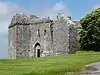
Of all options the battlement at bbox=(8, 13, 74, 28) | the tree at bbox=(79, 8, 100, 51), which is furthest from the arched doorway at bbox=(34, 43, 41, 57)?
the tree at bbox=(79, 8, 100, 51)

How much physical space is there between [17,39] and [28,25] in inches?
161

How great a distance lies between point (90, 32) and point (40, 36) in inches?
505

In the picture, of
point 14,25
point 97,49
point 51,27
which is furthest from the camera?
point 14,25

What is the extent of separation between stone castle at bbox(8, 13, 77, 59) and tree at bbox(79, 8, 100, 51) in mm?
2916

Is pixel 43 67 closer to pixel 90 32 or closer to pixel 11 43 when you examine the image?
pixel 90 32

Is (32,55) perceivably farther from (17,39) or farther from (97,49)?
(97,49)

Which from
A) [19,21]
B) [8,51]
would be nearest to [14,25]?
[19,21]

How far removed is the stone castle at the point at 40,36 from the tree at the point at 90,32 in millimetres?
2916

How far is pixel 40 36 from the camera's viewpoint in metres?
82.2

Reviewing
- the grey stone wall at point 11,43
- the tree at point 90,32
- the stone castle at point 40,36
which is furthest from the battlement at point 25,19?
the tree at point 90,32

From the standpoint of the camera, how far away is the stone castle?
7812 centimetres

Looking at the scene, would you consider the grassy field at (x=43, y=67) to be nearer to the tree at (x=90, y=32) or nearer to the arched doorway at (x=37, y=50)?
the tree at (x=90, y=32)

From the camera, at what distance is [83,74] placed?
29312mm

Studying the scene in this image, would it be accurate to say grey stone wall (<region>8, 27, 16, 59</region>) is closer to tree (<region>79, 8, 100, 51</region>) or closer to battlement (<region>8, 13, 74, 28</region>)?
battlement (<region>8, 13, 74, 28</region>)
